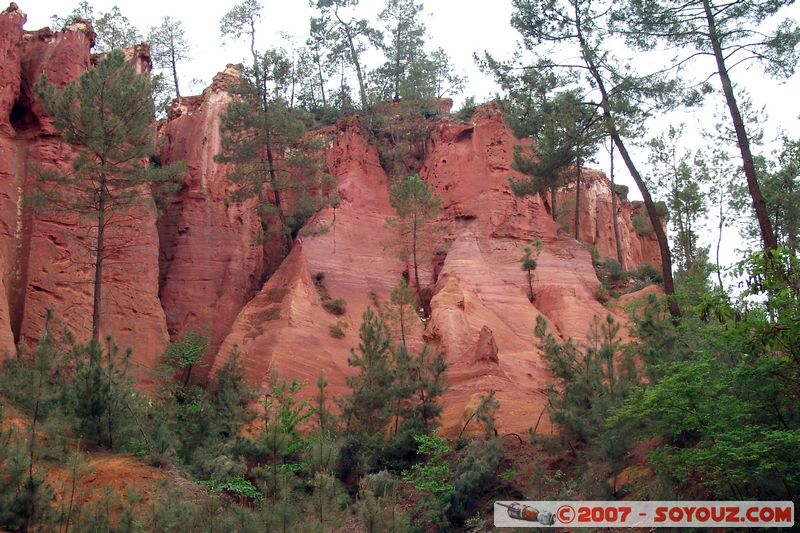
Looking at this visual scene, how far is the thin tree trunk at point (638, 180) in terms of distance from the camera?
77.5ft

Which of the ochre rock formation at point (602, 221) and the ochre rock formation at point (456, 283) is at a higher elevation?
the ochre rock formation at point (602, 221)

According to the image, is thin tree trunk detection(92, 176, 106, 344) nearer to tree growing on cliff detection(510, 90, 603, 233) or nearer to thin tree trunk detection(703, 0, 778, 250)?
tree growing on cliff detection(510, 90, 603, 233)

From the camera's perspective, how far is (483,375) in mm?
28219

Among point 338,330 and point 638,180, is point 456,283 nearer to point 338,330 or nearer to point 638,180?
point 338,330

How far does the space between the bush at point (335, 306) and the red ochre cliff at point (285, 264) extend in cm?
27

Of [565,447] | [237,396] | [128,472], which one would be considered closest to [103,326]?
[237,396]

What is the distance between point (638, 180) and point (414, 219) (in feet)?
44.0

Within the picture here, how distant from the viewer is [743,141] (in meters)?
21.9

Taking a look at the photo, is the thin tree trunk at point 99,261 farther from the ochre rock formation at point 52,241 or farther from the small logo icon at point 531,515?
the small logo icon at point 531,515

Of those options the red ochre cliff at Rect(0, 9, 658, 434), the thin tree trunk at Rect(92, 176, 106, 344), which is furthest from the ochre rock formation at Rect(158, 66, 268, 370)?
the thin tree trunk at Rect(92, 176, 106, 344)

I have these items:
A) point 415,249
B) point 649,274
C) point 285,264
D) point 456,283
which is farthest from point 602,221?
point 285,264

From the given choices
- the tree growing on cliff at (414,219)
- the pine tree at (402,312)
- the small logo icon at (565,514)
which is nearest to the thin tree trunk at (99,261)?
the pine tree at (402,312)

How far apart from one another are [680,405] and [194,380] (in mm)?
19566

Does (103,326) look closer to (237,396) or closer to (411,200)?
(237,396)
